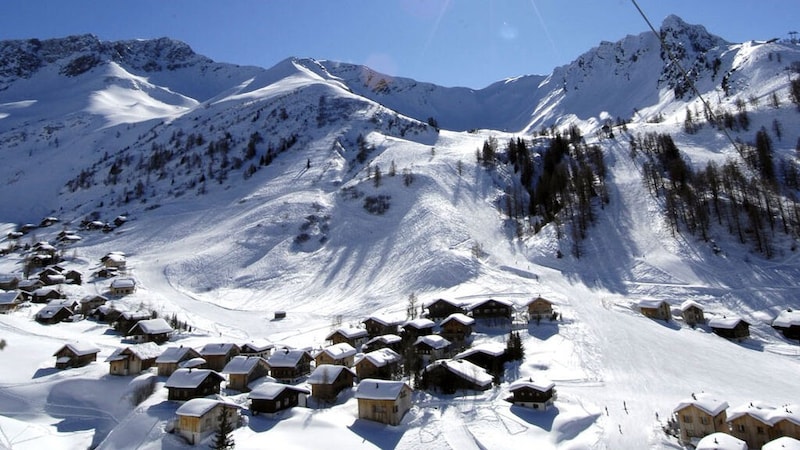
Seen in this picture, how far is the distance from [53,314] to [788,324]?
79363 mm

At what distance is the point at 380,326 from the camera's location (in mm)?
52812

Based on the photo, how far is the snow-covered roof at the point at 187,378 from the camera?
1401 inches

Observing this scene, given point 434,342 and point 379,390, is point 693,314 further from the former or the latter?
point 379,390

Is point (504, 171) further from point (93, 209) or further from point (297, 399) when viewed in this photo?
point (93, 209)

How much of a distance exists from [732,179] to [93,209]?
13581 cm

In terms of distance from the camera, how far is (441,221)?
8925cm

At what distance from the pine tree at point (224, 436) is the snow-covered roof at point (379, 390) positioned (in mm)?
8469

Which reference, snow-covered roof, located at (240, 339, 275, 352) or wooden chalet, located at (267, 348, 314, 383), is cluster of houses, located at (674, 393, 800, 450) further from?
snow-covered roof, located at (240, 339, 275, 352)

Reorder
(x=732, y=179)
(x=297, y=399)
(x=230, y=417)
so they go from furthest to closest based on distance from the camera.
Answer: (x=732, y=179), (x=297, y=399), (x=230, y=417)

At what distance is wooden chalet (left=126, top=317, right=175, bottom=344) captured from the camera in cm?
5200

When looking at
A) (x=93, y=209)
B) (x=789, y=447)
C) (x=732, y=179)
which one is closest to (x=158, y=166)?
(x=93, y=209)

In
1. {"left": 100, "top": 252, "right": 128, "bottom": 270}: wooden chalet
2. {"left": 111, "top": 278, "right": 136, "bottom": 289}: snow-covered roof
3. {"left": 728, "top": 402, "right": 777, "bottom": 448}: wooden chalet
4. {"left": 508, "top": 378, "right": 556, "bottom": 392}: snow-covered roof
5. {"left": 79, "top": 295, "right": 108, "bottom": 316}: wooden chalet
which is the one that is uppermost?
{"left": 100, "top": 252, "right": 128, "bottom": 270}: wooden chalet

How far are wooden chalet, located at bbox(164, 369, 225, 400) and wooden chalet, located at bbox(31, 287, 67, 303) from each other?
41108mm

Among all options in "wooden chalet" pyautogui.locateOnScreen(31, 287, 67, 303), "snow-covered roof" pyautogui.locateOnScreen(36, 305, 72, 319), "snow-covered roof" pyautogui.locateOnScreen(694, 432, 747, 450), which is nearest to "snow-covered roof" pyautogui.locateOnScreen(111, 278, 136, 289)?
"wooden chalet" pyautogui.locateOnScreen(31, 287, 67, 303)
